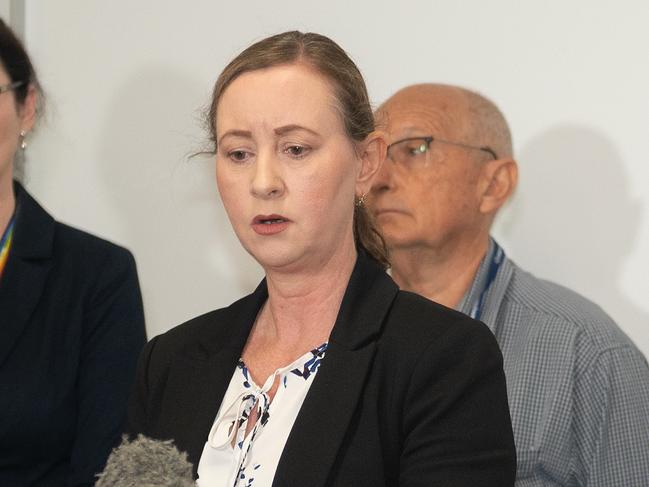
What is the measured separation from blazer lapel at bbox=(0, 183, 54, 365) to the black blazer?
2.86ft

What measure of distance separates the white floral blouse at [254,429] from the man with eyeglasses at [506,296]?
2.49 ft

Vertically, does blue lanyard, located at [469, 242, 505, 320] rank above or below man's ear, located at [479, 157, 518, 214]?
below

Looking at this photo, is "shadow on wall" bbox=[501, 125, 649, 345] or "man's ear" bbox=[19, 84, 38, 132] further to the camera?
"shadow on wall" bbox=[501, 125, 649, 345]

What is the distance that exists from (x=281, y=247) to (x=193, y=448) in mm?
331

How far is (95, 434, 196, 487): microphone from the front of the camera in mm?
1054

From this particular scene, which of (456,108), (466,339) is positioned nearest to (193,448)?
(466,339)

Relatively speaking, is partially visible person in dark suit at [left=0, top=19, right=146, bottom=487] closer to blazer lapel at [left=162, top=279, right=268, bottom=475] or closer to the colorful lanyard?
the colorful lanyard

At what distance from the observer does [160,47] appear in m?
3.61

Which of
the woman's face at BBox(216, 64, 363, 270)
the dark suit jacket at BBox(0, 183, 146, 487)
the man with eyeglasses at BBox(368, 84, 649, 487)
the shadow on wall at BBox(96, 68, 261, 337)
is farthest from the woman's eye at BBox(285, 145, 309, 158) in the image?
the shadow on wall at BBox(96, 68, 261, 337)

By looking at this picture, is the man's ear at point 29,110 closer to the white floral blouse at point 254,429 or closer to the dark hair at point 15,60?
the dark hair at point 15,60

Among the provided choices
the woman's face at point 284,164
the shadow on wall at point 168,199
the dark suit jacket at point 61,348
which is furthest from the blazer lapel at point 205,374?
the shadow on wall at point 168,199

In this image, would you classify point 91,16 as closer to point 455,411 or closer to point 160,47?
point 160,47

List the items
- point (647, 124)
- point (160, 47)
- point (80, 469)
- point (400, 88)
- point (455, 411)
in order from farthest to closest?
1. point (160, 47)
2. point (400, 88)
3. point (647, 124)
4. point (80, 469)
5. point (455, 411)

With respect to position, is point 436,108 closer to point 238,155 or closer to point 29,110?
point 29,110
